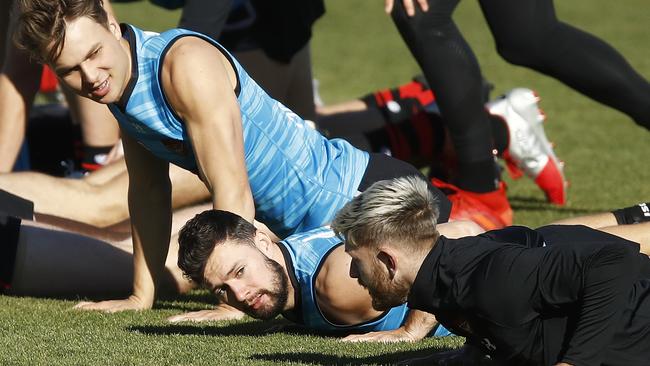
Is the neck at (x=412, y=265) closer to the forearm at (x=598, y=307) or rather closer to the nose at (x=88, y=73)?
the forearm at (x=598, y=307)

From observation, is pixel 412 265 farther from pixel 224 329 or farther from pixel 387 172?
pixel 387 172

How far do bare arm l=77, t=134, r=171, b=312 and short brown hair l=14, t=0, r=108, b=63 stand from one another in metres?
0.60

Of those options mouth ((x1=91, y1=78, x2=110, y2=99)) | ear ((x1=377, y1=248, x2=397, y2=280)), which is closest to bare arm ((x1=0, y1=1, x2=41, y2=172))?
mouth ((x1=91, y1=78, x2=110, y2=99))

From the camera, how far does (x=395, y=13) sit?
5094 millimetres

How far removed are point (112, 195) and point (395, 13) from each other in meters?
1.48

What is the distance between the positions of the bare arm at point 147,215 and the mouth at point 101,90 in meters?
0.45

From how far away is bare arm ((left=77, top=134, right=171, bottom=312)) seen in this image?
14.5 ft

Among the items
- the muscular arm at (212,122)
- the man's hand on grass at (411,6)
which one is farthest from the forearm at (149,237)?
the man's hand on grass at (411,6)

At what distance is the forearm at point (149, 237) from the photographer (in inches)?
174

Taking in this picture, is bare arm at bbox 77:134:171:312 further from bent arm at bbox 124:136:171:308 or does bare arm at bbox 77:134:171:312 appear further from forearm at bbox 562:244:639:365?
forearm at bbox 562:244:639:365

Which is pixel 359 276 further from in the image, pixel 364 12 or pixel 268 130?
pixel 364 12

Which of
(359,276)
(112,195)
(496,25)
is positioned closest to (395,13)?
(496,25)

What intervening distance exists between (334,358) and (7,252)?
5.46 ft

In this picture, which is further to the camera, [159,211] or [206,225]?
[159,211]
